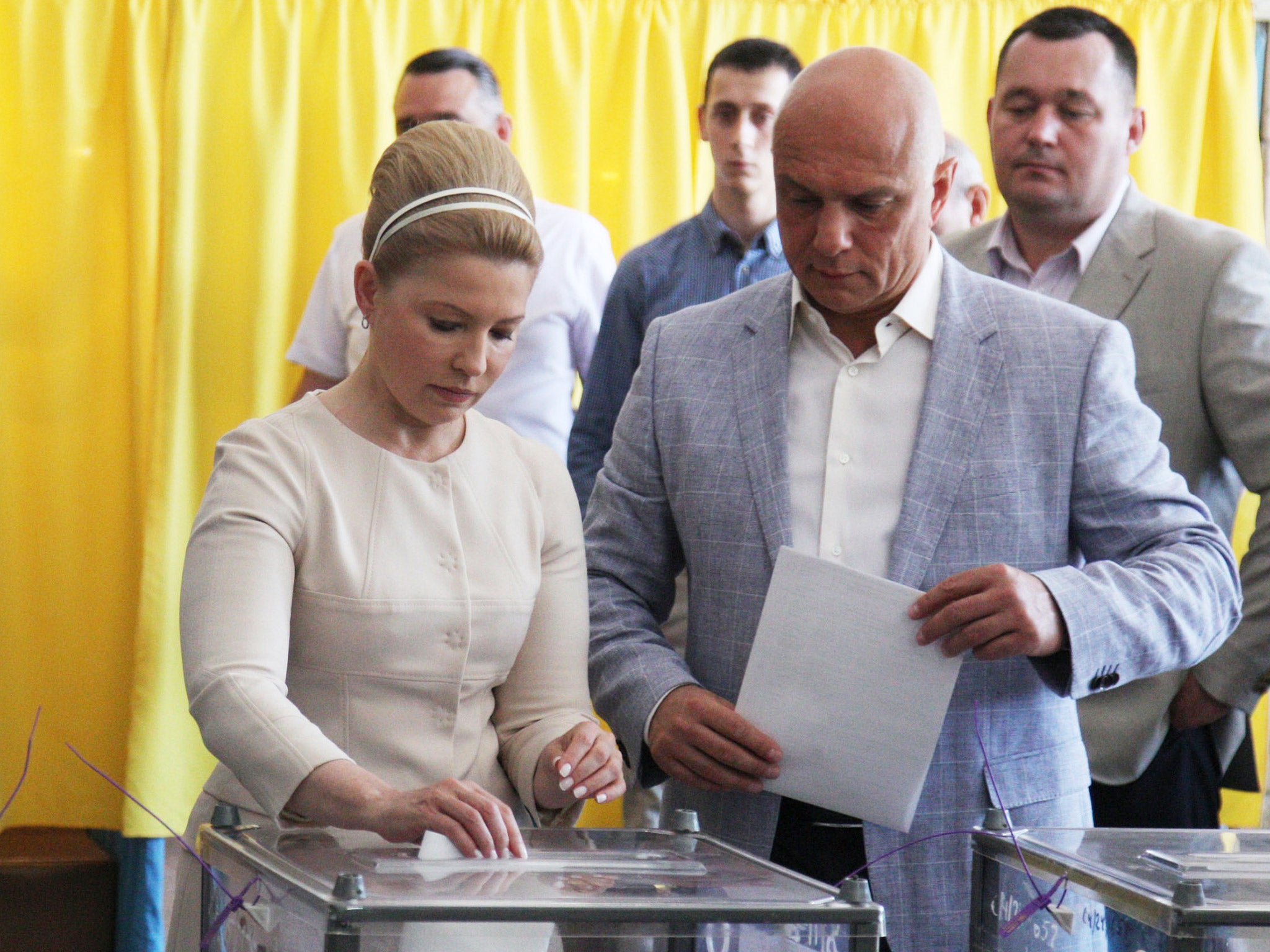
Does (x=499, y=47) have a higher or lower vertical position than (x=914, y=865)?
higher

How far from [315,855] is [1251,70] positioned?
10.9 ft

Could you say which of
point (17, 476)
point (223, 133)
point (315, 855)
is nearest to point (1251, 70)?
point (223, 133)

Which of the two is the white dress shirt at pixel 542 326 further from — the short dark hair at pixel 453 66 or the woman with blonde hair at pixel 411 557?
the woman with blonde hair at pixel 411 557

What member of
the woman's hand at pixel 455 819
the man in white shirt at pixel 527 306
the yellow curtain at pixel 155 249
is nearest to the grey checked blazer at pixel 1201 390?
the man in white shirt at pixel 527 306

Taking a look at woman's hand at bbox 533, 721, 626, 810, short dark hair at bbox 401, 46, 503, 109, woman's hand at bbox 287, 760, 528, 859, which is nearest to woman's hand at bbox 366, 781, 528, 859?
woman's hand at bbox 287, 760, 528, 859

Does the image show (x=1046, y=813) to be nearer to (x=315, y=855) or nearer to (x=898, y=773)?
(x=898, y=773)

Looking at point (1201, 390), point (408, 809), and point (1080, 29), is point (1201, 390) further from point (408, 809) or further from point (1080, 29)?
point (408, 809)

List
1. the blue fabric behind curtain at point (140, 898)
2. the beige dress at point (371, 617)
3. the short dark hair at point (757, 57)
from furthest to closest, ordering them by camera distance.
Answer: the blue fabric behind curtain at point (140, 898), the short dark hair at point (757, 57), the beige dress at point (371, 617)

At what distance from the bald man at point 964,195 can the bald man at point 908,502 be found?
4.91ft

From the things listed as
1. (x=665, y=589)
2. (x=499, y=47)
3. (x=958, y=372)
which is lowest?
(x=665, y=589)

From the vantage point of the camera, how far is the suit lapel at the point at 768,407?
1.54 m

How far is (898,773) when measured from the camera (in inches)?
55.2

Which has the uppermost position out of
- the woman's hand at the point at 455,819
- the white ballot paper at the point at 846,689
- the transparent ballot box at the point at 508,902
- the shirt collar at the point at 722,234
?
the shirt collar at the point at 722,234

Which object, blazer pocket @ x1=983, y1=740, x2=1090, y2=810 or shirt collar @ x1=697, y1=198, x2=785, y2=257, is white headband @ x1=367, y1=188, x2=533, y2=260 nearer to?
blazer pocket @ x1=983, y1=740, x2=1090, y2=810
